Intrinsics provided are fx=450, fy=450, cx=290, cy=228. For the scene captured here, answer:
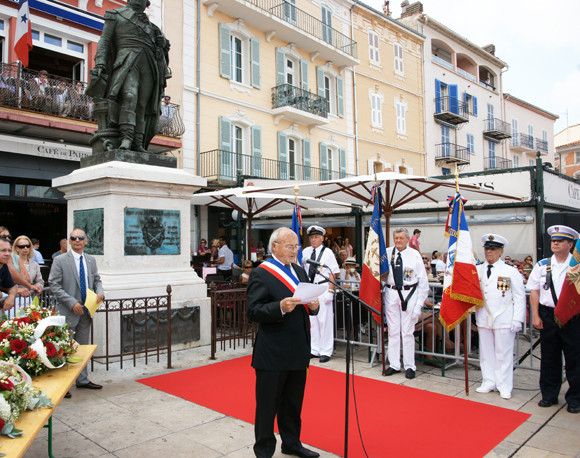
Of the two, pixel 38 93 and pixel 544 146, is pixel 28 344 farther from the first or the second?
pixel 544 146

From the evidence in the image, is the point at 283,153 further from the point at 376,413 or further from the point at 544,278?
the point at 376,413

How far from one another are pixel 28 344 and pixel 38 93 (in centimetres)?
1215

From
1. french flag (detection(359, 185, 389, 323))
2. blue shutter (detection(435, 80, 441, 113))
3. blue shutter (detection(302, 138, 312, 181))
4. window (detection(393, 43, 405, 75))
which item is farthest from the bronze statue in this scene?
blue shutter (detection(435, 80, 441, 113))

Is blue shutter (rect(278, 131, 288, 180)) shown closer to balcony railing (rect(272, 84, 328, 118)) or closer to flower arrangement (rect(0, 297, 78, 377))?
balcony railing (rect(272, 84, 328, 118))

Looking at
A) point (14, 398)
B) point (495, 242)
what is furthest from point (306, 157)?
point (14, 398)

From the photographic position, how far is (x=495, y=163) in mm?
32656

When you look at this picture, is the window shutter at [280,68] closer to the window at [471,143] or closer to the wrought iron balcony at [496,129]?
the window at [471,143]

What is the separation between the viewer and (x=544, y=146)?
37500 mm

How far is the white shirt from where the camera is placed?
4816 mm

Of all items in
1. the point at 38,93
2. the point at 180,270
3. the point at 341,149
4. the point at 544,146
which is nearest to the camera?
the point at 180,270

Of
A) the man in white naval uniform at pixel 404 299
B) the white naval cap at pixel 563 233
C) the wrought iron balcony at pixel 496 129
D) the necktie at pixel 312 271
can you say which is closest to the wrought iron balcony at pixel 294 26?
the wrought iron balcony at pixel 496 129

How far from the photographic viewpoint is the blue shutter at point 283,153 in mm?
20395

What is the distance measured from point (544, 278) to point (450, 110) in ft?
86.0

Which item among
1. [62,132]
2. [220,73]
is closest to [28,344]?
[62,132]
